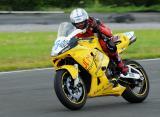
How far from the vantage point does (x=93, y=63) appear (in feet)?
29.7

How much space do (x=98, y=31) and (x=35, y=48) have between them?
1011cm

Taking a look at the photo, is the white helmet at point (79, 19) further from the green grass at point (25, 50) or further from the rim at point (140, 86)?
the green grass at point (25, 50)

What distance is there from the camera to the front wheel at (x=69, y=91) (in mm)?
8703

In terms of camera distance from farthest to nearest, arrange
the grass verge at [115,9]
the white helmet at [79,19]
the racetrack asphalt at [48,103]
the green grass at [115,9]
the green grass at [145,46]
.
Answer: the green grass at [115,9] < the grass verge at [115,9] < the green grass at [145,46] < the white helmet at [79,19] < the racetrack asphalt at [48,103]

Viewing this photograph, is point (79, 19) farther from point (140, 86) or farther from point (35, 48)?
point (35, 48)

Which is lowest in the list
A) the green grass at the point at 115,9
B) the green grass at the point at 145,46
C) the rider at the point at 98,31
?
the green grass at the point at 115,9

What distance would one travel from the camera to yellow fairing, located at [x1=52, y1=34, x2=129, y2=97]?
879cm

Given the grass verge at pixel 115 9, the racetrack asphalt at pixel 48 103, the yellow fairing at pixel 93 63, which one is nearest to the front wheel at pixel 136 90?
the racetrack asphalt at pixel 48 103

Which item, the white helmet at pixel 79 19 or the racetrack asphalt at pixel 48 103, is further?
the white helmet at pixel 79 19

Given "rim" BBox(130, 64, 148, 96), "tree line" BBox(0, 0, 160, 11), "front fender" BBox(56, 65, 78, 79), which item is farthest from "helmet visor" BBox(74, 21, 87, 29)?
"tree line" BBox(0, 0, 160, 11)

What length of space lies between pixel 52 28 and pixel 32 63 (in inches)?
407

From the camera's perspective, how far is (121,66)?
966cm

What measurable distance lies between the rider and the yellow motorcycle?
75 mm

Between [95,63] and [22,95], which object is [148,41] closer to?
[22,95]
